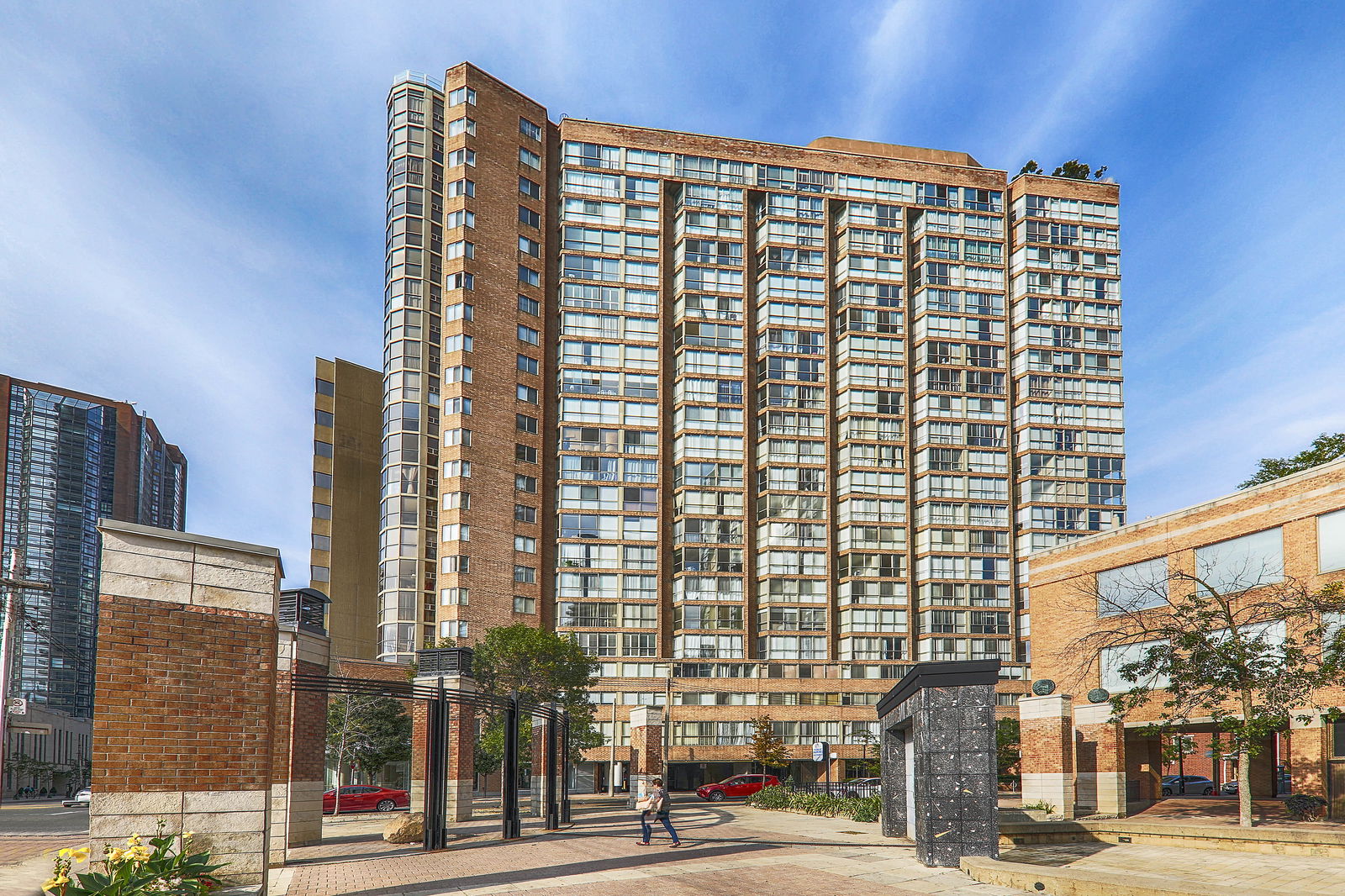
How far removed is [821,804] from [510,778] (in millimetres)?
13518

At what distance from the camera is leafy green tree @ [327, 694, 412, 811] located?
61844 millimetres

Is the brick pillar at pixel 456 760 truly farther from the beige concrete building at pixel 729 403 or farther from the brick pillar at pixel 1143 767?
the beige concrete building at pixel 729 403

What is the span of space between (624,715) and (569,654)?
2089 centimetres

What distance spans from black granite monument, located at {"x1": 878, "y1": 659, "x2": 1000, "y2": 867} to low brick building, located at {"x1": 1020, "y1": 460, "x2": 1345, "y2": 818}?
1396cm

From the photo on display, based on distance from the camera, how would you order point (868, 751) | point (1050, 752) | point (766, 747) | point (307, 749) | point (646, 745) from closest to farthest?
point (307, 749), point (1050, 752), point (646, 745), point (766, 747), point (868, 751)

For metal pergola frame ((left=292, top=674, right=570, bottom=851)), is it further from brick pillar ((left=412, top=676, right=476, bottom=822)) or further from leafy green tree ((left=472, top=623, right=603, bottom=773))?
leafy green tree ((left=472, top=623, right=603, bottom=773))

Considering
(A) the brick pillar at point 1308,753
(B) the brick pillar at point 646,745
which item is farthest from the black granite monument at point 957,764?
(B) the brick pillar at point 646,745

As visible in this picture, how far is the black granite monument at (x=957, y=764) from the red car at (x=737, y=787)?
1194 inches

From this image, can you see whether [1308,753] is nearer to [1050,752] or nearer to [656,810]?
[1050,752]

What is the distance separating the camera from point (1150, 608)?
39375 millimetres

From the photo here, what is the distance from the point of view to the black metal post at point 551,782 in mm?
28172

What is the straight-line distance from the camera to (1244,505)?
35719mm

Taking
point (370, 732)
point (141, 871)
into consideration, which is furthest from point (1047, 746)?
point (370, 732)

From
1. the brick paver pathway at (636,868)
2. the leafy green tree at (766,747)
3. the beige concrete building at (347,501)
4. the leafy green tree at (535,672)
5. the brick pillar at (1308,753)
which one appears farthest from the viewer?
the beige concrete building at (347,501)
